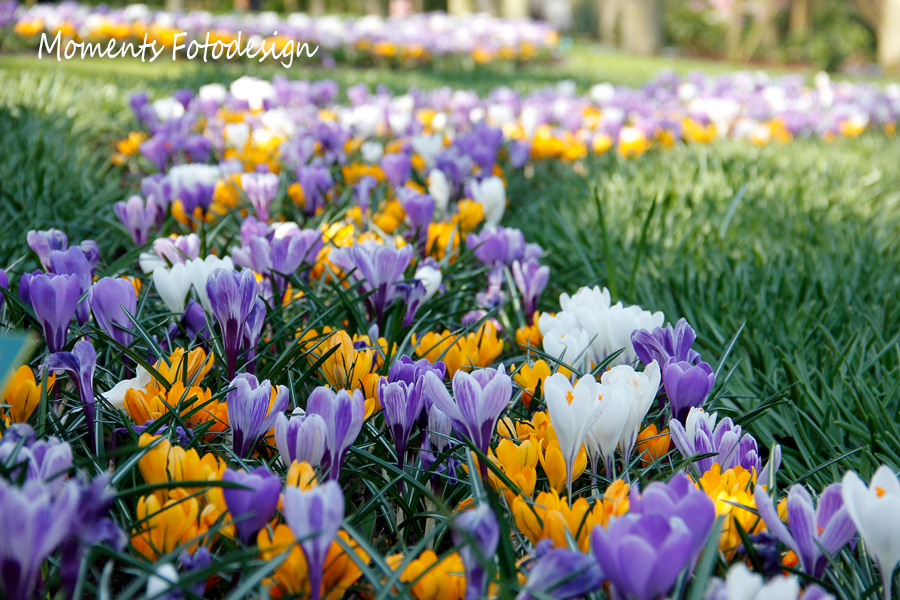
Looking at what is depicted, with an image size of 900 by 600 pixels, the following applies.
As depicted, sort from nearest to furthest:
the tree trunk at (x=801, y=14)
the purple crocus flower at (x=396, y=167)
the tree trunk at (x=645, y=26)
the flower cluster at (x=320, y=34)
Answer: the purple crocus flower at (x=396, y=167) < the flower cluster at (x=320, y=34) < the tree trunk at (x=645, y=26) < the tree trunk at (x=801, y=14)

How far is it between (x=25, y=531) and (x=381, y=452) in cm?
63

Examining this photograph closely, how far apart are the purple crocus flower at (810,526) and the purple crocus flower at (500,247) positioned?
119 centimetres

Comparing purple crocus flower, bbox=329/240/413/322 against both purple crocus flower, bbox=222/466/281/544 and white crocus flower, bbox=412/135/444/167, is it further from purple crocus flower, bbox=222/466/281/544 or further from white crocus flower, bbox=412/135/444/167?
white crocus flower, bbox=412/135/444/167

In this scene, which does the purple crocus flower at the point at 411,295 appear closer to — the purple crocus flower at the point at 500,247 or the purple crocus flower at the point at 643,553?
the purple crocus flower at the point at 500,247

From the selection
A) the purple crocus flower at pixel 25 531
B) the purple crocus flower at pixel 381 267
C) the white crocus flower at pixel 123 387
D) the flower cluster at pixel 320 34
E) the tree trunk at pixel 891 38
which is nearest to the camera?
the purple crocus flower at pixel 25 531

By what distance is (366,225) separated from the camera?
2588 millimetres

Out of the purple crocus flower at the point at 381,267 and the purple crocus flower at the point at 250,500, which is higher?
the purple crocus flower at the point at 381,267

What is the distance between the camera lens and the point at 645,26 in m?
21.5

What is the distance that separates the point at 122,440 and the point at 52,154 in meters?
2.49

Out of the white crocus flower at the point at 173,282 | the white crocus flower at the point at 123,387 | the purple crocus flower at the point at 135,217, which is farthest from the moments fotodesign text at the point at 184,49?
the white crocus flower at the point at 123,387

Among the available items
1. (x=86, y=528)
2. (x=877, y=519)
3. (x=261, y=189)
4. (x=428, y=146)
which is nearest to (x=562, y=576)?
(x=877, y=519)

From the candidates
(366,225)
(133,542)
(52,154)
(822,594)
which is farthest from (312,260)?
(52,154)

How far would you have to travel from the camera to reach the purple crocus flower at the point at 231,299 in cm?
124

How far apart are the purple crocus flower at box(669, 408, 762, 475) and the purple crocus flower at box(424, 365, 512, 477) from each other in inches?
10.9
